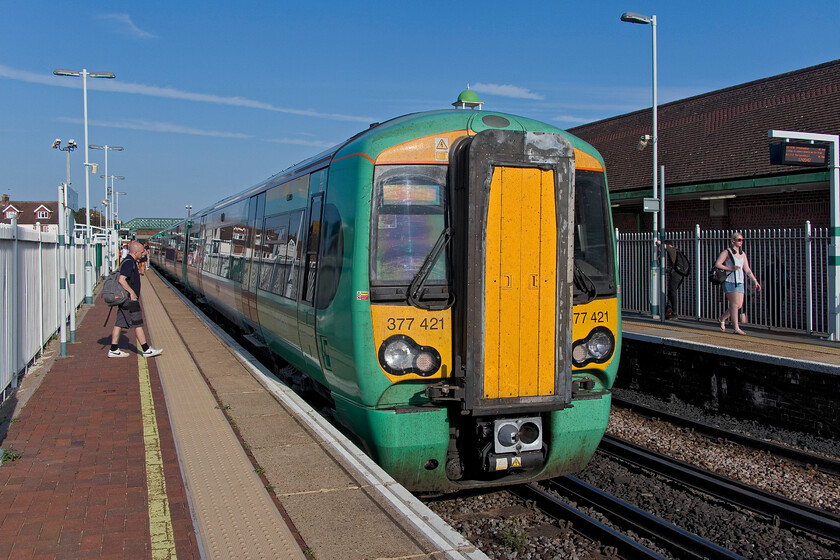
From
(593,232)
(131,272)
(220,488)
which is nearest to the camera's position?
(220,488)

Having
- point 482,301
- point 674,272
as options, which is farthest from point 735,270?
point 482,301

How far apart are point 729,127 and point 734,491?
15.3 meters

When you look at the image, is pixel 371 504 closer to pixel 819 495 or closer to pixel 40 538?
pixel 40 538

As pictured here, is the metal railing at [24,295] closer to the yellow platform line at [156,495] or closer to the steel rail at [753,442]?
the yellow platform line at [156,495]

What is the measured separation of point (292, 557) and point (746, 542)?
135 inches

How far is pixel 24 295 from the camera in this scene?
9.14 metres

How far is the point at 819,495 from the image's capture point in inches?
248

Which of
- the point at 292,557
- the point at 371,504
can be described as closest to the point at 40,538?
the point at 292,557

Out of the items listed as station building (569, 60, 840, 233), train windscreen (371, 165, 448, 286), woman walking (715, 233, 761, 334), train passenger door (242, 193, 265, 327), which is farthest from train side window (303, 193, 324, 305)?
station building (569, 60, 840, 233)

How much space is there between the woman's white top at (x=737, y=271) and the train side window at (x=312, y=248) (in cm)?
703

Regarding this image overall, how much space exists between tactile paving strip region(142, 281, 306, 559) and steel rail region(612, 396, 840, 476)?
17.5 feet

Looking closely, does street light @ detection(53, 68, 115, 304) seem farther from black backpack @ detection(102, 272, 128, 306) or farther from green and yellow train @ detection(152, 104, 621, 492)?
green and yellow train @ detection(152, 104, 621, 492)

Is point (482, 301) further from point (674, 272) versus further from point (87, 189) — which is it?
point (87, 189)

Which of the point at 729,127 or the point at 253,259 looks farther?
the point at 729,127
